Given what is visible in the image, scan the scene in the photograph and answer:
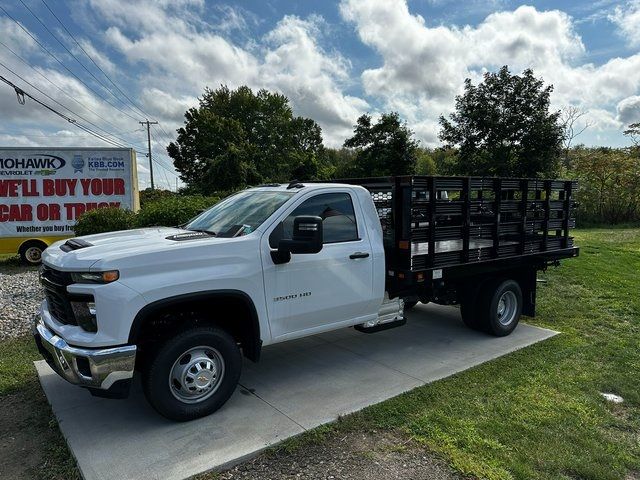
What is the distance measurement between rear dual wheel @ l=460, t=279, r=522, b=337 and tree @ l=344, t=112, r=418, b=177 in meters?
29.8

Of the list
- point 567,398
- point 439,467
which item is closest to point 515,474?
point 439,467

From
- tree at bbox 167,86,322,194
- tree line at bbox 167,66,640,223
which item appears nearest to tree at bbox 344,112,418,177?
tree line at bbox 167,66,640,223

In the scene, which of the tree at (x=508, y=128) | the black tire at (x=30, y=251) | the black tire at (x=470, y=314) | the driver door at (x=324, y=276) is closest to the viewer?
the driver door at (x=324, y=276)

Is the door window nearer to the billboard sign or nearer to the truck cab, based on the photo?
the truck cab

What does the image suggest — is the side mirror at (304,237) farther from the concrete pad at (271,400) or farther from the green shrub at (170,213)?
the green shrub at (170,213)

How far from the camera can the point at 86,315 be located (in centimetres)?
340

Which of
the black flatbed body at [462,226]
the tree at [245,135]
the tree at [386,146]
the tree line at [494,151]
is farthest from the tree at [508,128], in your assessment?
the black flatbed body at [462,226]

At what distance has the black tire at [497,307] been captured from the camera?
20.1 ft

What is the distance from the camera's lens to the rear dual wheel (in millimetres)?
6125

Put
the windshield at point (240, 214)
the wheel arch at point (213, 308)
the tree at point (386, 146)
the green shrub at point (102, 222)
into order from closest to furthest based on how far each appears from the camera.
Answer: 1. the wheel arch at point (213, 308)
2. the windshield at point (240, 214)
3. the green shrub at point (102, 222)
4. the tree at point (386, 146)

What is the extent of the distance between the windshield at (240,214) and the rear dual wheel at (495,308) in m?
3.25

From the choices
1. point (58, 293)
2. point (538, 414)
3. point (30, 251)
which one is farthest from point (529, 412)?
point (30, 251)

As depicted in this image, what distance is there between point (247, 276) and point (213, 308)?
0.45 m

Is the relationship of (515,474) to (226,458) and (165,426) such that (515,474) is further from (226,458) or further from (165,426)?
(165,426)
